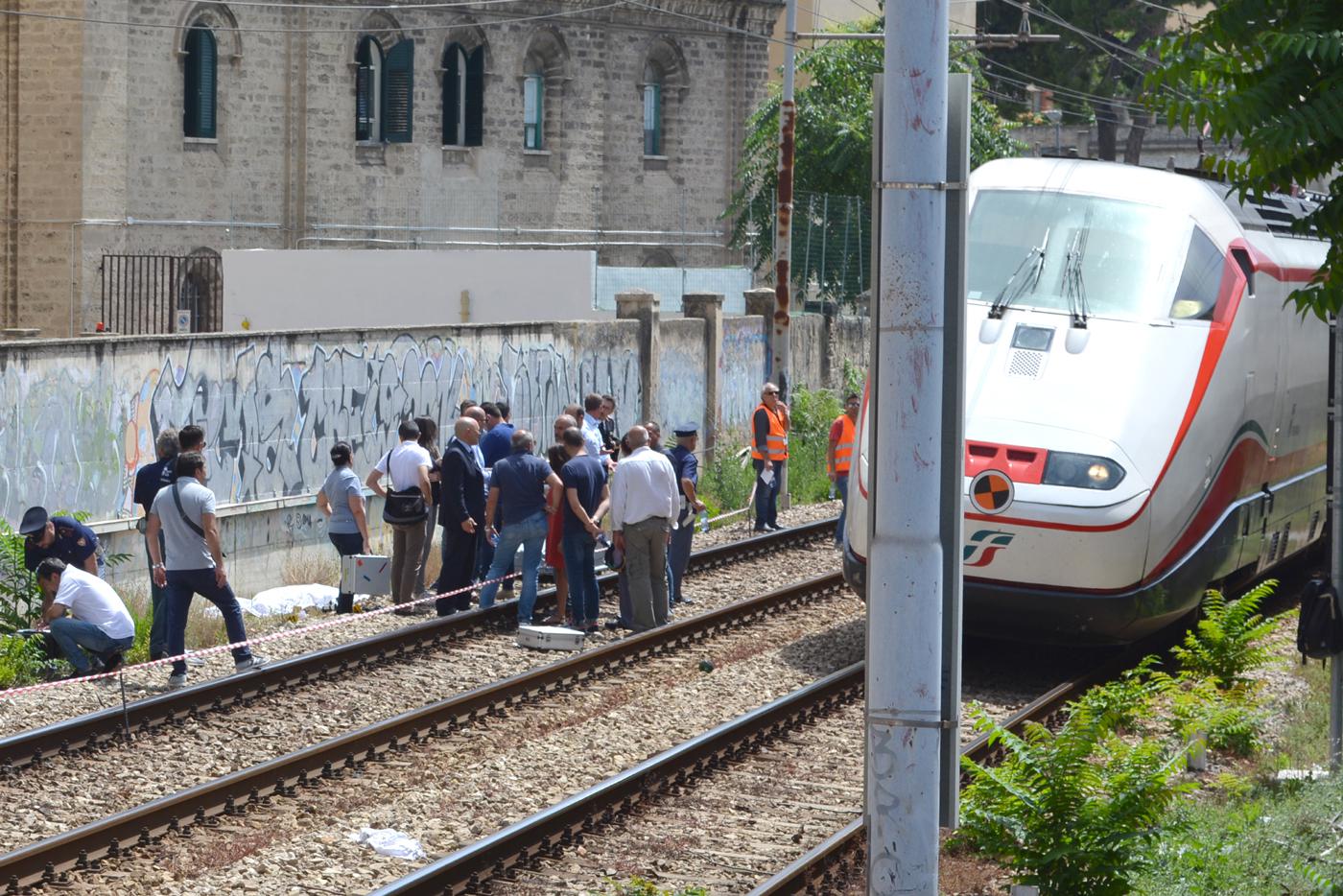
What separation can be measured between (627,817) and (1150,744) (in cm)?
301

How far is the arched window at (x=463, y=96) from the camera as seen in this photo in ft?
129

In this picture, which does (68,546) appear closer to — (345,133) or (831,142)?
(345,133)

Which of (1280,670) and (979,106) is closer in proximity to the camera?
(1280,670)

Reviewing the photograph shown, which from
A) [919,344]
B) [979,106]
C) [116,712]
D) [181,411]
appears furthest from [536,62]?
[919,344]

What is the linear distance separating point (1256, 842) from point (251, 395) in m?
12.7

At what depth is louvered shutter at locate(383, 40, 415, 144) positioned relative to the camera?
125ft

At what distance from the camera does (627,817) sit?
33.1 feet

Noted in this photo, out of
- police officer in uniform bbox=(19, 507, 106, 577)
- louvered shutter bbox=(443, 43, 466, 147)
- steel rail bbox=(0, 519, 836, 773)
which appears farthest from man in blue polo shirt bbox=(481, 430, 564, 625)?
louvered shutter bbox=(443, 43, 466, 147)

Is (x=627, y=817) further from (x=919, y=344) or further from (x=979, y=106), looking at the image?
(x=979, y=106)

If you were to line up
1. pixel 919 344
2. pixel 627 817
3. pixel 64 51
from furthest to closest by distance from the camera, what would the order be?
pixel 64 51, pixel 627 817, pixel 919 344

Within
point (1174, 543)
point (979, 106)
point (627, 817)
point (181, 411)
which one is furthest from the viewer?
point (979, 106)

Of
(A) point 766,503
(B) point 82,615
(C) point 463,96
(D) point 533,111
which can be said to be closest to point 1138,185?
(B) point 82,615

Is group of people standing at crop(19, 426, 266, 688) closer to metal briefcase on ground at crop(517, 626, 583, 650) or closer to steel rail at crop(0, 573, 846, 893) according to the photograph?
steel rail at crop(0, 573, 846, 893)

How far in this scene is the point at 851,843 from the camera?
938 centimetres
